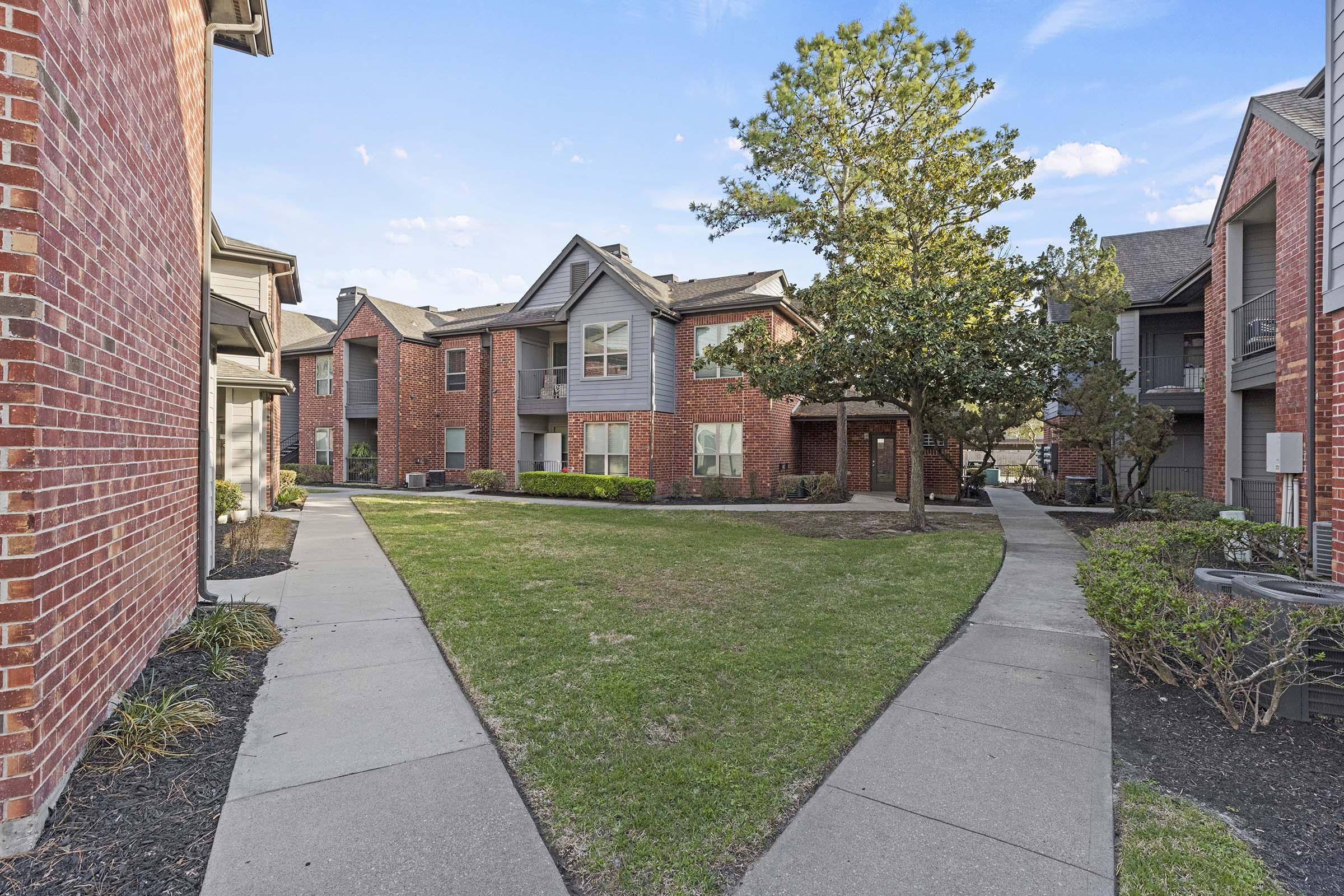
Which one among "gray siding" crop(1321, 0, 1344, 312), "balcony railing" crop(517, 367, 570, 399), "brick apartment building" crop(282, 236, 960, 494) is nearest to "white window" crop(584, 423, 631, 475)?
"brick apartment building" crop(282, 236, 960, 494)

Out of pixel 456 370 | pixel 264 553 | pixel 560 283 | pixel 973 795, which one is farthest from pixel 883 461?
pixel 973 795

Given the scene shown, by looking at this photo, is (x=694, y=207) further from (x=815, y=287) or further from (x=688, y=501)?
(x=688, y=501)

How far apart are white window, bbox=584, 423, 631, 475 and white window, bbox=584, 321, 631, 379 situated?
5.48ft

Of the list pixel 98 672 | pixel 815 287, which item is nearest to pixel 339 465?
pixel 815 287

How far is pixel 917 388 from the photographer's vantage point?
1211 cm

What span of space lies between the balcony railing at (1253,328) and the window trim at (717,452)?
36.8ft

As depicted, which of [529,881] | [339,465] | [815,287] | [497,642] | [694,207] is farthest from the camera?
[339,465]

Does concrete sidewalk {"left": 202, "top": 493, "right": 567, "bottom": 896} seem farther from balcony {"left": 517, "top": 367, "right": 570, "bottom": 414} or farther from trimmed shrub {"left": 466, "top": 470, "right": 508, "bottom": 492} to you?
balcony {"left": 517, "top": 367, "right": 570, "bottom": 414}

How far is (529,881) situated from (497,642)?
2.93 metres

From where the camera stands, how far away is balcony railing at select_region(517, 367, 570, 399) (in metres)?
21.3

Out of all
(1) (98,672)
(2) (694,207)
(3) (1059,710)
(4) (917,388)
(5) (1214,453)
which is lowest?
(3) (1059,710)

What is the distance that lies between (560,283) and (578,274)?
0.81 metres

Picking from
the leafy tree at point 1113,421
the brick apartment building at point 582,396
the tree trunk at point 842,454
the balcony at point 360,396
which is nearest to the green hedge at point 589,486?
the brick apartment building at point 582,396

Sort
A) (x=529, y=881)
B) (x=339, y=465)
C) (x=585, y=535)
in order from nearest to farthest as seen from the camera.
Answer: (x=529, y=881) < (x=585, y=535) < (x=339, y=465)
